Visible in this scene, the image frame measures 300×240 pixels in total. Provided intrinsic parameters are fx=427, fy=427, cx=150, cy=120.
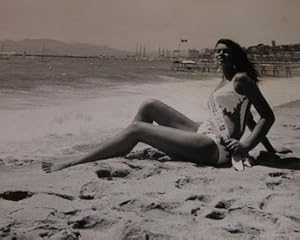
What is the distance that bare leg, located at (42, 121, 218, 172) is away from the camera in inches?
49.9

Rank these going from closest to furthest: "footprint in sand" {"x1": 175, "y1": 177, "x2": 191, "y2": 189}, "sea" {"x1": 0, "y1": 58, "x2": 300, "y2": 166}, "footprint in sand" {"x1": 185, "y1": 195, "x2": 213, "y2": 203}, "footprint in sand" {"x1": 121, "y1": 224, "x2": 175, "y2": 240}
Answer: "footprint in sand" {"x1": 121, "y1": 224, "x2": 175, "y2": 240}
"footprint in sand" {"x1": 185, "y1": 195, "x2": 213, "y2": 203}
"footprint in sand" {"x1": 175, "y1": 177, "x2": 191, "y2": 189}
"sea" {"x1": 0, "y1": 58, "x2": 300, "y2": 166}

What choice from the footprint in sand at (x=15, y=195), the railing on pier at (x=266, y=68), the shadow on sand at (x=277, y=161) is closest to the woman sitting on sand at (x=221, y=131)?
the shadow on sand at (x=277, y=161)

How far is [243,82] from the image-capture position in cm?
127

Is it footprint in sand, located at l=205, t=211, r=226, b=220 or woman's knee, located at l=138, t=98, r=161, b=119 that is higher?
woman's knee, located at l=138, t=98, r=161, b=119

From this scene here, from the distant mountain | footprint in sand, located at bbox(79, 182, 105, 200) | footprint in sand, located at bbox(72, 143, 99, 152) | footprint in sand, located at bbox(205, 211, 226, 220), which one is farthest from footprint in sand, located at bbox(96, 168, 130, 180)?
the distant mountain

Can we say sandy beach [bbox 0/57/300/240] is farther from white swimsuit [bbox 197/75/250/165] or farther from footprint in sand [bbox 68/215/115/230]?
white swimsuit [bbox 197/75/250/165]

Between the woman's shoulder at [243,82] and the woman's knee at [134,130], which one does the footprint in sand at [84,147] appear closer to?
the woman's knee at [134,130]

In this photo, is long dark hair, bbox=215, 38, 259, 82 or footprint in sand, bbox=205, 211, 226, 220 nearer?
footprint in sand, bbox=205, 211, 226, 220

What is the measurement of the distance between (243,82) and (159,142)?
308mm

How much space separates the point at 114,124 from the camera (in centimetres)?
232

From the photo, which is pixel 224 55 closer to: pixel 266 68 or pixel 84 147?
pixel 84 147

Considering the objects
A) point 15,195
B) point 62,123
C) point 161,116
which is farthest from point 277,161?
point 62,123

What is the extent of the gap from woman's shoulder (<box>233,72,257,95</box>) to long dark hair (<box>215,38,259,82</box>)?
0.04 metres

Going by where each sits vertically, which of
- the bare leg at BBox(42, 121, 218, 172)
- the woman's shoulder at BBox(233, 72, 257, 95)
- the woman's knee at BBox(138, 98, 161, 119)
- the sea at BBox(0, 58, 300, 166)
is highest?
the woman's shoulder at BBox(233, 72, 257, 95)
